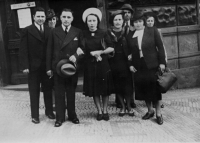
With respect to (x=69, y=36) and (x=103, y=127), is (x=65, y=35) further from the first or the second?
(x=103, y=127)

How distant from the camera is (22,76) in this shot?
952 cm

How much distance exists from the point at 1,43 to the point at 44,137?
4745 mm

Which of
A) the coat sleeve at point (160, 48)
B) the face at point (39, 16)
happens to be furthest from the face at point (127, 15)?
the face at point (39, 16)

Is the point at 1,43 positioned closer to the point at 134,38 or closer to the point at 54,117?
the point at 54,117

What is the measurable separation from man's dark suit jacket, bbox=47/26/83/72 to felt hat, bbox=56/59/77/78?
0.15 metres

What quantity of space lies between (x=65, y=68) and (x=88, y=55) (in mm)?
670

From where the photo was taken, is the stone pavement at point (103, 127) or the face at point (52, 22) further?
the face at point (52, 22)

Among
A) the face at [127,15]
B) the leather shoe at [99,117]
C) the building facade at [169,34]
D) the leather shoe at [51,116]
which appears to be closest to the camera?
the leather shoe at [99,117]

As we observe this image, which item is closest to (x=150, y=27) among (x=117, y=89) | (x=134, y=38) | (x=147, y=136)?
(x=134, y=38)

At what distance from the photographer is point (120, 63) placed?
21.9 feet

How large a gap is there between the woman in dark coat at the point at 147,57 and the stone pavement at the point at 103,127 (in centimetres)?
51

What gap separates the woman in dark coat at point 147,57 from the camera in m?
6.17

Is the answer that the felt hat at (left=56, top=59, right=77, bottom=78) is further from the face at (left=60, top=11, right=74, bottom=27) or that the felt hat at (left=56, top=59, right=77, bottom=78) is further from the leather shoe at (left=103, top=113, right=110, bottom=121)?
the leather shoe at (left=103, top=113, right=110, bottom=121)

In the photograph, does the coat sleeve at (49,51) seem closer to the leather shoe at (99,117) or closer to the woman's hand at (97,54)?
the woman's hand at (97,54)
